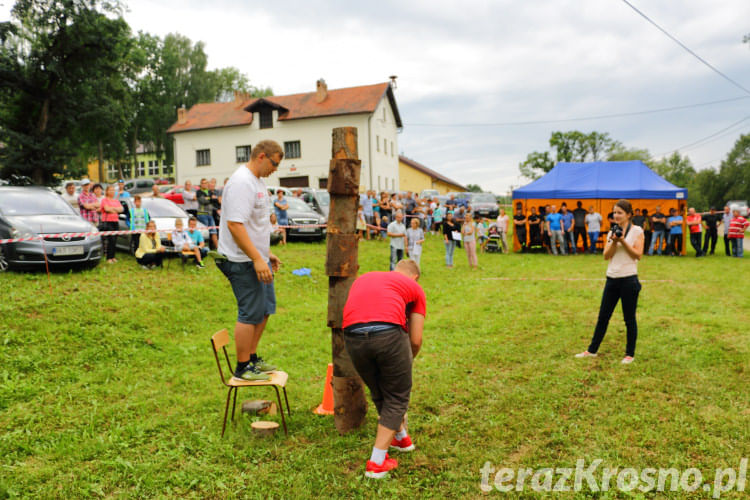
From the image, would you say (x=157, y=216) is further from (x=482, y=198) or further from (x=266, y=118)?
(x=266, y=118)

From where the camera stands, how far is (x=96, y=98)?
2839 centimetres

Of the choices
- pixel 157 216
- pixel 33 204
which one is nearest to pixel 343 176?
pixel 33 204

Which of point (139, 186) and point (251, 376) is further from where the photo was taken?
point (139, 186)

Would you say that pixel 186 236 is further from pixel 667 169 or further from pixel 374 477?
pixel 667 169

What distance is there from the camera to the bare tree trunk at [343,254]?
14.9 feet

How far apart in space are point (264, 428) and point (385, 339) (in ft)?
5.36

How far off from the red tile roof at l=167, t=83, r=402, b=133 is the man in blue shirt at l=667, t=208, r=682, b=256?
21.4 metres

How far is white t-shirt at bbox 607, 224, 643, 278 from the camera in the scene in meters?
5.98

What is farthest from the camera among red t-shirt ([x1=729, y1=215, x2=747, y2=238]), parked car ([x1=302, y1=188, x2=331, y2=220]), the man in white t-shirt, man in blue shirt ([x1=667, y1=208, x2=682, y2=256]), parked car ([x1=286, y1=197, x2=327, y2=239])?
parked car ([x1=302, y1=188, x2=331, y2=220])

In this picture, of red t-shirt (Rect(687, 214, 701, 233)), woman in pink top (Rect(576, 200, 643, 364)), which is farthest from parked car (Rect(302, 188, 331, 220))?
woman in pink top (Rect(576, 200, 643, 364))

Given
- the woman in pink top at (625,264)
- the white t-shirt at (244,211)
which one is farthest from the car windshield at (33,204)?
the woman in pink top at (625,264)

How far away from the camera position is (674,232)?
59.1 feet

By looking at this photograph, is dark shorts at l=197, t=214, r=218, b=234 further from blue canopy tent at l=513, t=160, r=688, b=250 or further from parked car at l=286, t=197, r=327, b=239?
blue canopy tent at l=513, t=160, r=688, b=250

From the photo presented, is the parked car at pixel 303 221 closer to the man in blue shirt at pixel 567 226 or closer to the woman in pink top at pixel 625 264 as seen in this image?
the man in blue shirt at pixel 567 226
